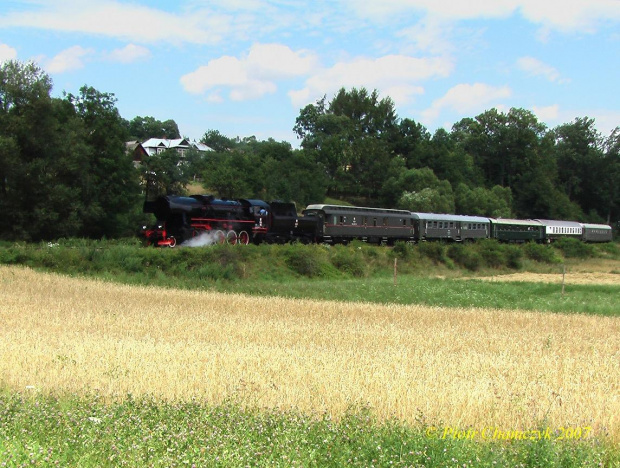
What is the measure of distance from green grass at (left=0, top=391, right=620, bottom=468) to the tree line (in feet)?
136

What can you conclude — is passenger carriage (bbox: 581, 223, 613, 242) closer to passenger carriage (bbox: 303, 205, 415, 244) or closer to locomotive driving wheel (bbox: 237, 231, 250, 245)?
passenger carriage (bbox: 303, 205, 415, 244)

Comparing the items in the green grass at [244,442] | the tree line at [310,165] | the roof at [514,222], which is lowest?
the green grass at [244,442]

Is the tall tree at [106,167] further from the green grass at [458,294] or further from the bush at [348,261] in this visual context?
the green grass at [458,294]

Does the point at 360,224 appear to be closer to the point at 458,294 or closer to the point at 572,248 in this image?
the point at 458,294

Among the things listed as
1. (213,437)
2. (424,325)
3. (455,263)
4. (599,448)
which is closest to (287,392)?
(213,437)

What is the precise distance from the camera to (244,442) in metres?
6.49

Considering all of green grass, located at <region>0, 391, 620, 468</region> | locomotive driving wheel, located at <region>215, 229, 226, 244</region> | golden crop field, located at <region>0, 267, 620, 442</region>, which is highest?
locomotive driving wheel, located at <region>215, 229, 226, 244</region>

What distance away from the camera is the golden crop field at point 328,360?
8.20 meters

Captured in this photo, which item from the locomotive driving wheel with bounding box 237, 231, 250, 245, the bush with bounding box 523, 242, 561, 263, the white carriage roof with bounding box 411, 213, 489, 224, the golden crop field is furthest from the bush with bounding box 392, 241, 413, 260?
the golden crop field

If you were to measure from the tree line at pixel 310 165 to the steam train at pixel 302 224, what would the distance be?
1369 cm

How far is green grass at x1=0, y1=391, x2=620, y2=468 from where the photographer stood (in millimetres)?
6027

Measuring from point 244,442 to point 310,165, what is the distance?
86.9 m

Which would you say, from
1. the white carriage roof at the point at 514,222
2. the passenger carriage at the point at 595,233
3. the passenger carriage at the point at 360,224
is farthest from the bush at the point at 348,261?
the passenger carriage at the point at 595,233

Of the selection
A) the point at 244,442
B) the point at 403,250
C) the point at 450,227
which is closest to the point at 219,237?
the point at 403,250
